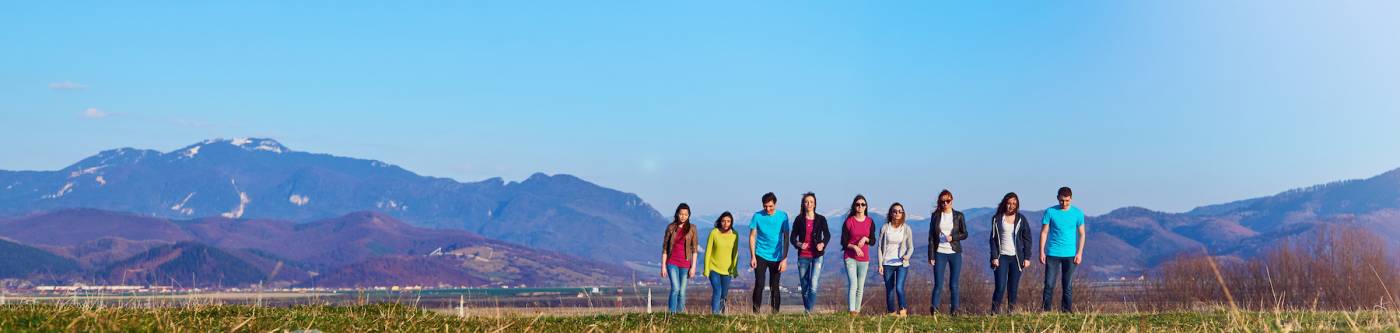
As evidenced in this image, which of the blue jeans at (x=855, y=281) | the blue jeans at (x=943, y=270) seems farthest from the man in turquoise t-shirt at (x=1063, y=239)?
the blue jeans at (x=855, y=281)

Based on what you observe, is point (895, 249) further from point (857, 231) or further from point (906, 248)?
point (857, 231)

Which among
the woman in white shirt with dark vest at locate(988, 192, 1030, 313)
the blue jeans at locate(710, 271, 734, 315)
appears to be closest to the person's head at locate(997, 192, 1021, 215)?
the woman in white shirt with dark vest at locate(988, 192, 1030, 313)

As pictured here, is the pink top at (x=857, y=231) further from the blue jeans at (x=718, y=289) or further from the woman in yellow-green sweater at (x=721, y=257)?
the blue jeans at (x=718, y=289)

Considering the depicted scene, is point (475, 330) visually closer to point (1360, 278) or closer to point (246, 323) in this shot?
point (246, 323)

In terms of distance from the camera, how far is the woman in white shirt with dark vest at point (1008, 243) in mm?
19703

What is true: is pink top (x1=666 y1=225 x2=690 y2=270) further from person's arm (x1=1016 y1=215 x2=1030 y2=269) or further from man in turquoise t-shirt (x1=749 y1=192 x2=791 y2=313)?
person's arm (x1=1016 y1=215 x2=1030 y2=269)

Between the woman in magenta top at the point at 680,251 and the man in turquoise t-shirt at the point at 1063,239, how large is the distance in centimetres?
519

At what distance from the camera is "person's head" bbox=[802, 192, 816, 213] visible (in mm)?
20109

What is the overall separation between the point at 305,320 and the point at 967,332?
7108mm

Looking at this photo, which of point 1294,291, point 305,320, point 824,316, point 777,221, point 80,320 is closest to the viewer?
point 80,320

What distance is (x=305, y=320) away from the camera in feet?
40.9

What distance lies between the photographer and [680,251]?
20094 mm

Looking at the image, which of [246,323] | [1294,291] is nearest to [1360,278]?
[1294,291]

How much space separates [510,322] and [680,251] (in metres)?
7.25
